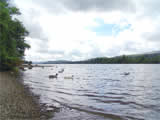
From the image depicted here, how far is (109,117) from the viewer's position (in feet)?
21.8

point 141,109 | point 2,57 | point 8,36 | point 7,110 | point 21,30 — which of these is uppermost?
point 21,30

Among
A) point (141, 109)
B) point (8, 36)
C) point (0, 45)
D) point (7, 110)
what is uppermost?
point (8, 36)

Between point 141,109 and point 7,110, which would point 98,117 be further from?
point 7,110

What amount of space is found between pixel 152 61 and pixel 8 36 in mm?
174160

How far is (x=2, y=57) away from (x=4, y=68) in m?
6.57

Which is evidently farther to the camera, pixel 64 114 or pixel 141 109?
pixel 141 109

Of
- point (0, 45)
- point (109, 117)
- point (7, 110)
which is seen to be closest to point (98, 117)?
point (109, 117)

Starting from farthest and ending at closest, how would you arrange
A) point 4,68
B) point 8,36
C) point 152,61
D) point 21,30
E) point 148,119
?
point 152,61
point 21,30
point 4,68
point 8,36
point 148,119

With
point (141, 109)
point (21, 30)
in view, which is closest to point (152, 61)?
point (21, 30)

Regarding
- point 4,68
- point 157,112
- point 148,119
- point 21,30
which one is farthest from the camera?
point 21,30

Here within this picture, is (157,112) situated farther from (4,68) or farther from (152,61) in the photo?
(152,61)

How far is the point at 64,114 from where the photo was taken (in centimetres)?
660

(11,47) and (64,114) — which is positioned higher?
(11,47)

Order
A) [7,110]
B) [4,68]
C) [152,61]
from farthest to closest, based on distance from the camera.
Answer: [152,61]
[4,68]
[7,110]
